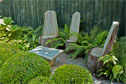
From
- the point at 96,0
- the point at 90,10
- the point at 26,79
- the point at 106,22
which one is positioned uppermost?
the point at 96,0

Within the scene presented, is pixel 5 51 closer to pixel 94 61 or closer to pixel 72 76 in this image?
pixel 72 76

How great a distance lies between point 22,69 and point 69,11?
10.9 feet

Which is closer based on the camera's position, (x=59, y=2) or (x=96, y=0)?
(x=96, y=0)

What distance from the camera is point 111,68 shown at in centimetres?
319

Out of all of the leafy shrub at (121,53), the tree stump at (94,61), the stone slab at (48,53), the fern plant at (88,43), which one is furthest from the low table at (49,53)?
the leafy shrub at (121,53)

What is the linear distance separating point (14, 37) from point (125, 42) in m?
4.13

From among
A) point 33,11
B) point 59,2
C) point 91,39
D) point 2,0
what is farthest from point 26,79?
point 2,0

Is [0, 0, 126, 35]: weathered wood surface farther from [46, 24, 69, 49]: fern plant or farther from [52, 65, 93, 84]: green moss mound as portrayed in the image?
[52, 65, 93, 84]: green moss mound

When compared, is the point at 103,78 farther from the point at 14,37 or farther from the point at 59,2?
the point at 14,37

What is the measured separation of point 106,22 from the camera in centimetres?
463

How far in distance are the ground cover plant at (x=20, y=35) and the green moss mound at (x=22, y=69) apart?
2348 mm

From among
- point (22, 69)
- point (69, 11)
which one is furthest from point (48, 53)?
point (69, 11)

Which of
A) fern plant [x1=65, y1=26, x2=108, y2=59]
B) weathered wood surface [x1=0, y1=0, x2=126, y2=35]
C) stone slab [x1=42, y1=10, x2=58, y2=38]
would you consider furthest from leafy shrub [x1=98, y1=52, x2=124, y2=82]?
stone slab [x1=42, y1=10, x2=58, y2=38]

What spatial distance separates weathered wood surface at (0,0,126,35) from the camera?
4.46 m
